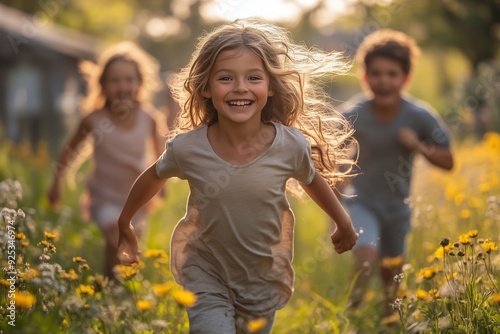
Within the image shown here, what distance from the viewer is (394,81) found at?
5836mm

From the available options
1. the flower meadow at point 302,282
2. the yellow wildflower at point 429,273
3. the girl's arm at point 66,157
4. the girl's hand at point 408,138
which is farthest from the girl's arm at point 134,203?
the girl's arm at point 66,157

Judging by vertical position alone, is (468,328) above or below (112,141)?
below

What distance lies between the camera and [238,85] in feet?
12.1

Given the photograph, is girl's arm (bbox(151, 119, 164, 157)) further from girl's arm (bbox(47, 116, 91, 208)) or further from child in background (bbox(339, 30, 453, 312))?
child in background (bbox(339, 30, 453, 312))

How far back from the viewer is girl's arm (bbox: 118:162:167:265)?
3748mm

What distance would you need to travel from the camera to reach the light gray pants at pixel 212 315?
3521mm

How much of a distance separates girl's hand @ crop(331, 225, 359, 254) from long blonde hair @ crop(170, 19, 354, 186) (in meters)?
0.32

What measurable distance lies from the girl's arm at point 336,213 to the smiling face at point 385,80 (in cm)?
214

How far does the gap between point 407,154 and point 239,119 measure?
7.93 feet

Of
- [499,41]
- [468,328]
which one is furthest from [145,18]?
[468,328]

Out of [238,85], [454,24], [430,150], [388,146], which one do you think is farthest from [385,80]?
[454,24]

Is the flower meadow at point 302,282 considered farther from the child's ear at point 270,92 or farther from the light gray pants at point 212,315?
the child's ear at point 270,92

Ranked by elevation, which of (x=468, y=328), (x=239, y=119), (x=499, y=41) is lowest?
(x=468, y=328)

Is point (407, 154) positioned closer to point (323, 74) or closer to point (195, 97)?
point (323, 74)
